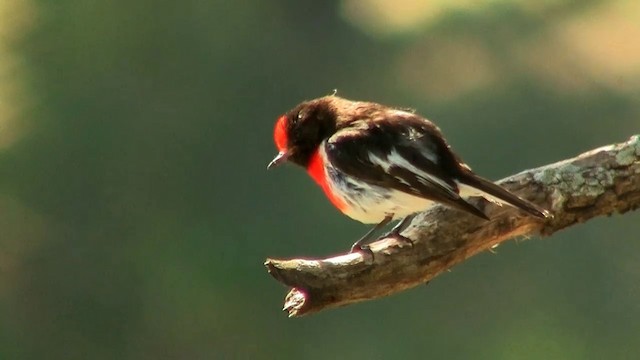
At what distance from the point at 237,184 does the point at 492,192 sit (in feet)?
5.81

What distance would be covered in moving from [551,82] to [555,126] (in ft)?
0.69

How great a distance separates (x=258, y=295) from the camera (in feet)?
11.5

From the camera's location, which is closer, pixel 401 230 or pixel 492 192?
pixel 492 192

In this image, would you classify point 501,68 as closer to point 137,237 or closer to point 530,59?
point 530,59

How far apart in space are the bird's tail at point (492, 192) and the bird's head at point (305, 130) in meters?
0.38

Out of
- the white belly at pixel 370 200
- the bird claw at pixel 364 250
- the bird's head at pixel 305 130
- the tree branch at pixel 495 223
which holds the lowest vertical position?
the tree branch at pixel 495 223

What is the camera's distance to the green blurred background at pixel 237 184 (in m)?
3.48

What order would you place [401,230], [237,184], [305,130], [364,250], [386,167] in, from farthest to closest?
[237,184], [305,130], [401,230], [386,167], [364,250]

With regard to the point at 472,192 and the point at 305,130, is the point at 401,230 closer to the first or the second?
the point at 472,192

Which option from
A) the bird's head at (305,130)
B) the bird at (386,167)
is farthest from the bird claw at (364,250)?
the bird's head at (305,130)

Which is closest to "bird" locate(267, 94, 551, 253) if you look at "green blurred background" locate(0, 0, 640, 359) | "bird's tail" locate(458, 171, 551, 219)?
"bird's tail" locate(458, 171, 551, 219)

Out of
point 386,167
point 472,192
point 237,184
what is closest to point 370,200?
point 386,167

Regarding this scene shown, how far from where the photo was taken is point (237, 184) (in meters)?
3.58

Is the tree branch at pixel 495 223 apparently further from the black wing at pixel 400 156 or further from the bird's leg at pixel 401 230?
the black wing at pixel 400 156
